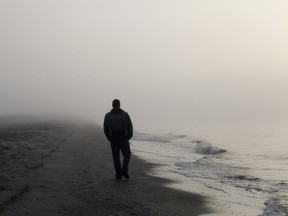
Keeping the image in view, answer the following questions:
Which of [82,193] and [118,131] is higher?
[118,131]

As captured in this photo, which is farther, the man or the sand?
the man

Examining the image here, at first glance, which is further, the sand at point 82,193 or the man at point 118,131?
the man at point 118,131

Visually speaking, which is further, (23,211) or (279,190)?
(279,190)

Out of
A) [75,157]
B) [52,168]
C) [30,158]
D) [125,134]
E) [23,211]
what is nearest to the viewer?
[23,211]

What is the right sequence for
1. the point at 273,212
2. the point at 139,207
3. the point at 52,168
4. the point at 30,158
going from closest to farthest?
the point at 139,207
the point at 273,212
the point at 52,168
the point at 30,158

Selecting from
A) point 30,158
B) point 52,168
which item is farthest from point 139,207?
point 30,158

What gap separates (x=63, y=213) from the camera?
7.30m

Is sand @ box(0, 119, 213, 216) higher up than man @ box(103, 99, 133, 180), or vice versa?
man @ box(103, 99, 133, 180)

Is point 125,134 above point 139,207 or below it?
above

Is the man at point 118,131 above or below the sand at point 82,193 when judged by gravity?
above

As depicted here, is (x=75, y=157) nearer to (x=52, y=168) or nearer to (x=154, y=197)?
(x=52, y=168)

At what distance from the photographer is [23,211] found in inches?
284

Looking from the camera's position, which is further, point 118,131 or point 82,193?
point 118,131

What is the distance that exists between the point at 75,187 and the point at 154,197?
2021 mm
